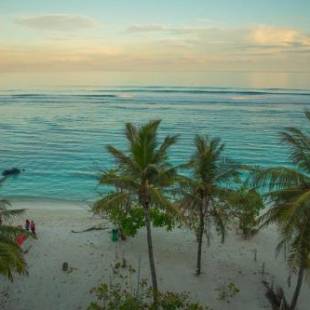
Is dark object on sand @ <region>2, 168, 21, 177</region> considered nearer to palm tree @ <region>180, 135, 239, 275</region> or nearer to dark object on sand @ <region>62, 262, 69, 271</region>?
dark object on sand @ <region>62, 262, 69, 271</region>

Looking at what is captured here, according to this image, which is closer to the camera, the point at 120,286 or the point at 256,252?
the point at 120,286

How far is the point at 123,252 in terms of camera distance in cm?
2169

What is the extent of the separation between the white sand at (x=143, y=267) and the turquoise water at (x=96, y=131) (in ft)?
35.2

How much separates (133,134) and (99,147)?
4120cm

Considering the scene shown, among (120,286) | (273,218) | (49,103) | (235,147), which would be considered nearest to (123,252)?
(120,286)

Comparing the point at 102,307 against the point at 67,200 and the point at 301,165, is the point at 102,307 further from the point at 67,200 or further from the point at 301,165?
the point at 67,200

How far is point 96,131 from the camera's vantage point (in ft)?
222

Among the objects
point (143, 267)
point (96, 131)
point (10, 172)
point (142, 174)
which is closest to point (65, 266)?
point (143, 267)

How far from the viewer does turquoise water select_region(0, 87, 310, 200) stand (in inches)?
1686

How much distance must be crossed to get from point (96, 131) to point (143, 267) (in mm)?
48994

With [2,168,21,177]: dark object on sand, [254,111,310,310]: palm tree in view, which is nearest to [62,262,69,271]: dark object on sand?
[254,111,310,310]: palm tree

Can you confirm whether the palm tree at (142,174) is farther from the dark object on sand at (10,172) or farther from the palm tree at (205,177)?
the dark object on sand at (10,172)

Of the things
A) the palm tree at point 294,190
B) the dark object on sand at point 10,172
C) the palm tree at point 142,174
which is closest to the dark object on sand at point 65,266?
the palm tree at point 142,174

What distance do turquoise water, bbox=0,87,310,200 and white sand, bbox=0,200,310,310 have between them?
1073cm
